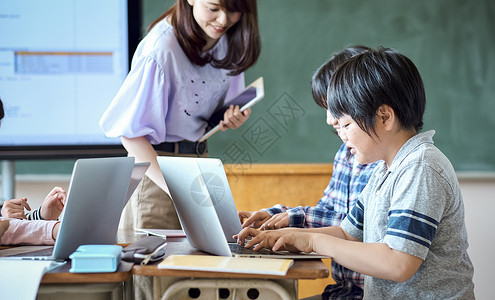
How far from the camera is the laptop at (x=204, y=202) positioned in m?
1.07

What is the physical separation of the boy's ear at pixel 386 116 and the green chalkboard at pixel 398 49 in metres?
1.62

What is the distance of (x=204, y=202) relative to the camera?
106 centimetres

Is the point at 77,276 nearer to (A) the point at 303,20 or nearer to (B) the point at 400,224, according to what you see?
(B) the point at 400,224

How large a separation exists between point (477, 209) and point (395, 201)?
1.90 metres

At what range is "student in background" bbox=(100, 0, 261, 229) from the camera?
1.64 meters

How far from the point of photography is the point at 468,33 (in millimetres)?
2812

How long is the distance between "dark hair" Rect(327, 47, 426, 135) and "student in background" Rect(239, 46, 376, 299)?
0.27m

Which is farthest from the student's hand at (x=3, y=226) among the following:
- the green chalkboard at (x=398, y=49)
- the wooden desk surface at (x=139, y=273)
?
the green chalkboard at (x=398, y=49)

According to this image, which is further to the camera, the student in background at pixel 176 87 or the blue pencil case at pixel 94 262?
the student in background at pixel 176 87

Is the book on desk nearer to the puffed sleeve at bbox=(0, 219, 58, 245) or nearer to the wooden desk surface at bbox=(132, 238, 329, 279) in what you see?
the wooden desk surface at bbox=(132, 238, 329, 279)

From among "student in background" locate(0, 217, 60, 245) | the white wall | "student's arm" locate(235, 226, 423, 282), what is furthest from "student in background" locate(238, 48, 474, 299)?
the white wall

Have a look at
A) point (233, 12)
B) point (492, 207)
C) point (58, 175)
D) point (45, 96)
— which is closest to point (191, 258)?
point (233, 12)

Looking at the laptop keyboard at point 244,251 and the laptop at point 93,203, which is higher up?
the laptop at point 93,203

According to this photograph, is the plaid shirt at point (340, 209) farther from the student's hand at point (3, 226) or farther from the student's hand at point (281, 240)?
the student's hand at point (3, 226)
